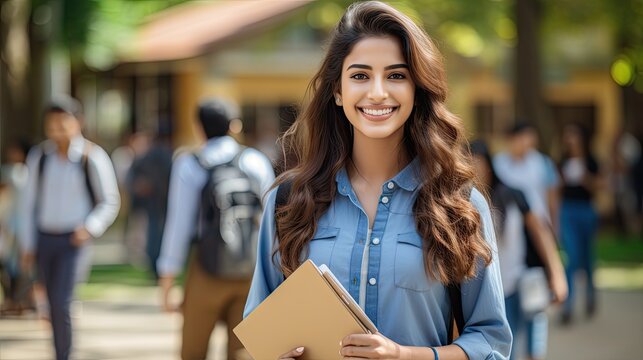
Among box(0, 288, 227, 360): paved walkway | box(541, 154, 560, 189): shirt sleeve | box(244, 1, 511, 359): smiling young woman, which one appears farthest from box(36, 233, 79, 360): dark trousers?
box(244, 1, 511, 359): smiling young woman

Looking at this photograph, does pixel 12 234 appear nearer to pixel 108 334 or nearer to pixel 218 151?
pixel 108 334

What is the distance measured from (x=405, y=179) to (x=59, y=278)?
546 cm

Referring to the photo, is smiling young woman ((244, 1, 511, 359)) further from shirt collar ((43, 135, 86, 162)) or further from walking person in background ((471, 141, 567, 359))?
shirt collar ((43, 135, 86, 162))

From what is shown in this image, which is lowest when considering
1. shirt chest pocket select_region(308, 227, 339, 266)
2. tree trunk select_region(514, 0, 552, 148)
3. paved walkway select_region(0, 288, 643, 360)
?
paved walkway select_region(0, 288, 643, 360)

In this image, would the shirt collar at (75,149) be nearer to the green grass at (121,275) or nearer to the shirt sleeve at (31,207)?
the shirt sleeve at (31,207)

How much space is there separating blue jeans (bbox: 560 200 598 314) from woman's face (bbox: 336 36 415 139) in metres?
9.60

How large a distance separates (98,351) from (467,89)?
2719 cm

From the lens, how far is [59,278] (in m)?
8.58

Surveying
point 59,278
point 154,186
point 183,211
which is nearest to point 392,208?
point 183,211

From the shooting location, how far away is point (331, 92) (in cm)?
367

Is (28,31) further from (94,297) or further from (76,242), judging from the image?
(76,242)

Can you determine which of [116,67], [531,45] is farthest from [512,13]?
[116,67]

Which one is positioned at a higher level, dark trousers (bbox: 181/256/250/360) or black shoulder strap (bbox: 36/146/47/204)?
black shoulder strap (bbox: 36/146/47/204)

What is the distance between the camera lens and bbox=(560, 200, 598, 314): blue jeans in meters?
12.9
